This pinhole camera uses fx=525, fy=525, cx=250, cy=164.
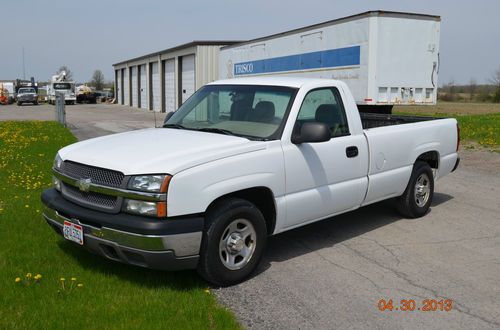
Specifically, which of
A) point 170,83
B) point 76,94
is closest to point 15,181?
point 170,83

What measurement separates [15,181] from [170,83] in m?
31.2

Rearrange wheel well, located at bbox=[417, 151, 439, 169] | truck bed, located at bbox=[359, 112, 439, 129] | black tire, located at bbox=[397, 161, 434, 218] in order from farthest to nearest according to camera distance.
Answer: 1. truck bed, located at bbox=[359, 112, 439, 129]
2. wheel well, located at bbox=[417, 151, 439, 169]
3. black tire, located at bbox=[397, 161, 434, 218]

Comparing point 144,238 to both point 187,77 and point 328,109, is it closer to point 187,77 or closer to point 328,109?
point 328,109

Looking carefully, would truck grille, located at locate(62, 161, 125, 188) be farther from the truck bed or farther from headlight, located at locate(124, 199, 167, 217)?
the truck bed

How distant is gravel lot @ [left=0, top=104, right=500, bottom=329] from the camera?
389cm

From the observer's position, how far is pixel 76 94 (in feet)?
195

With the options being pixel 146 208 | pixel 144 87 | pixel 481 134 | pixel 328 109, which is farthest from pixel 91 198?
pixel 144 87

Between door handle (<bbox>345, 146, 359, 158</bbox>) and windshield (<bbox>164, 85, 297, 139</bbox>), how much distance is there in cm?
83

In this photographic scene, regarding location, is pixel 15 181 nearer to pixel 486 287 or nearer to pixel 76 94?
pixel 486 287

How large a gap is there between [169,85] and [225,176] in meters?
36.1

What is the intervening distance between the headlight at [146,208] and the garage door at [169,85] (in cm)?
3408

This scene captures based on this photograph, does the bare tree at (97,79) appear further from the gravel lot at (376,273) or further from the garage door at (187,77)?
the gravel lot at (376,273)
